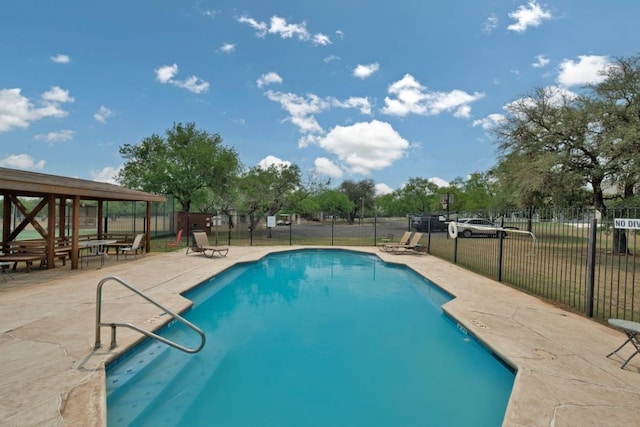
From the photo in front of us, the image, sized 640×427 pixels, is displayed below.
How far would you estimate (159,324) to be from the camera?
15.3ft

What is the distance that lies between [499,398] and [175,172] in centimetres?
2107

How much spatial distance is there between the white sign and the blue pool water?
2.62 meters

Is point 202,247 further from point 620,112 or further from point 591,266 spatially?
point 620,112

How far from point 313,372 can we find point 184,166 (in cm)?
1997

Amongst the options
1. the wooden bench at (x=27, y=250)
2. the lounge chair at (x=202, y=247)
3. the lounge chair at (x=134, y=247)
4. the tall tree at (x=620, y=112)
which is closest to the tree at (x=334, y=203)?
the lounge chair at (x=202, y=247)

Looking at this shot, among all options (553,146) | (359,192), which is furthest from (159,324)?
(359,192)

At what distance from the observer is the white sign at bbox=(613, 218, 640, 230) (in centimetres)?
430

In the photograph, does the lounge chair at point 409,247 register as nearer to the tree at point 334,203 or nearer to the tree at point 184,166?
the tree at point 184,166

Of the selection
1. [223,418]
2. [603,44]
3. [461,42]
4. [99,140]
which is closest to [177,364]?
[223,418]

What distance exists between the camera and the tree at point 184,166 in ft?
68.2

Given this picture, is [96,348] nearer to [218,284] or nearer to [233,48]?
[218,284]

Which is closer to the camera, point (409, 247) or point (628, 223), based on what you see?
point (628, 223)

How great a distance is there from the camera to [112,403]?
10.4 ft

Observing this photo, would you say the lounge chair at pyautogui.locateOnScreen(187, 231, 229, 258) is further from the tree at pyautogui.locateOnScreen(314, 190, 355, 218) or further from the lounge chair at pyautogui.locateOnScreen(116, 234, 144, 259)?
the tree at pyautogui.locateOnScreen(314, 190, 355, 218)
